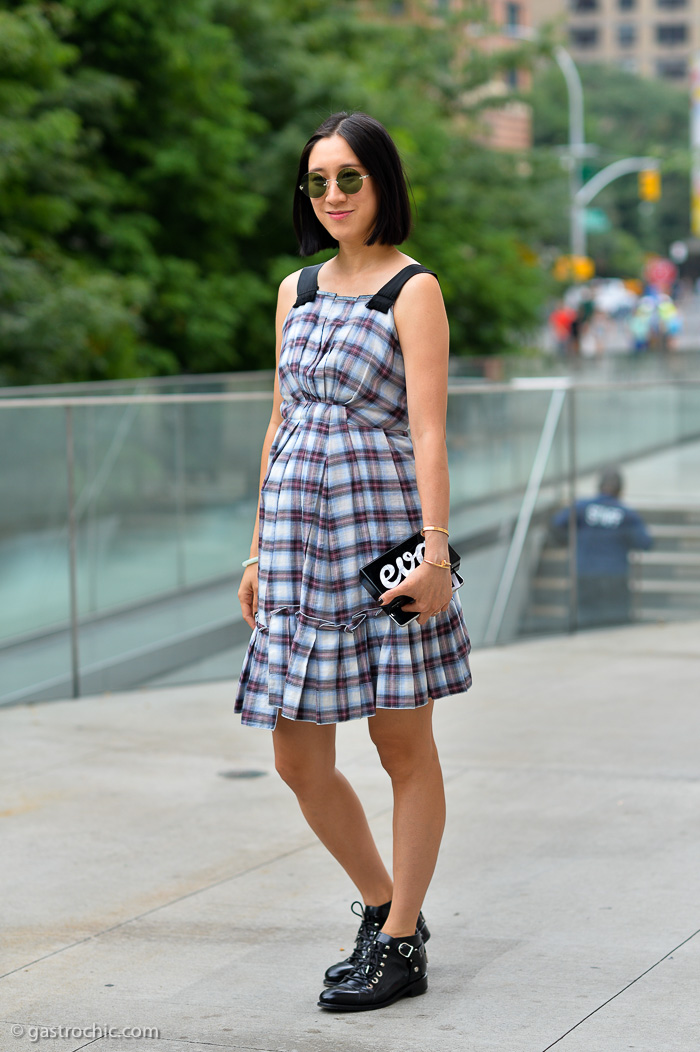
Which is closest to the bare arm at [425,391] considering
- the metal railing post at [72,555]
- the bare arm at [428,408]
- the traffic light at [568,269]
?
the bare arm at [428,408]

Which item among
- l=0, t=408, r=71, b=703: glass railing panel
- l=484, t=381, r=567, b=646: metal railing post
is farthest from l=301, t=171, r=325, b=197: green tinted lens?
l=484, t=381, r=567, b=646: metal railing post

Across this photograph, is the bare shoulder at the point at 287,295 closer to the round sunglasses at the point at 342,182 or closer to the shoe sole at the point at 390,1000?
the round sunglasses at the point at 342,182

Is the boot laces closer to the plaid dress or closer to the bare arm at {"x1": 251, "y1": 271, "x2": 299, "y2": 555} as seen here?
the plaid dress

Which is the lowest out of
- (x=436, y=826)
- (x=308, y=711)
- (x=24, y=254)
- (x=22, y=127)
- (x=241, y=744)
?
(x=241, y=744)

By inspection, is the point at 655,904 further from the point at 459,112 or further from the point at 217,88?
the point at 459,112

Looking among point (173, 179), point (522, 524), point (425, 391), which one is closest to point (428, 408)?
point (425, 391)

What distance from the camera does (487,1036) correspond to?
10.4ft

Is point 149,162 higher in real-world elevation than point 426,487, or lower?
higher

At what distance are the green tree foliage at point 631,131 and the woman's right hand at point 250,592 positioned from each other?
92363 mm

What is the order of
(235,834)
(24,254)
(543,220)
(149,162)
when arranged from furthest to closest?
(543,220) < (149,162) < (24,254) < (235,834)

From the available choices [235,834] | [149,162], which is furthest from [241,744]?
[149,162]

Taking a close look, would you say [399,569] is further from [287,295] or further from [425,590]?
[287,295]

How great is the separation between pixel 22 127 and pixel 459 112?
62.6ft

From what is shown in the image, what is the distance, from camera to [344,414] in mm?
3256
